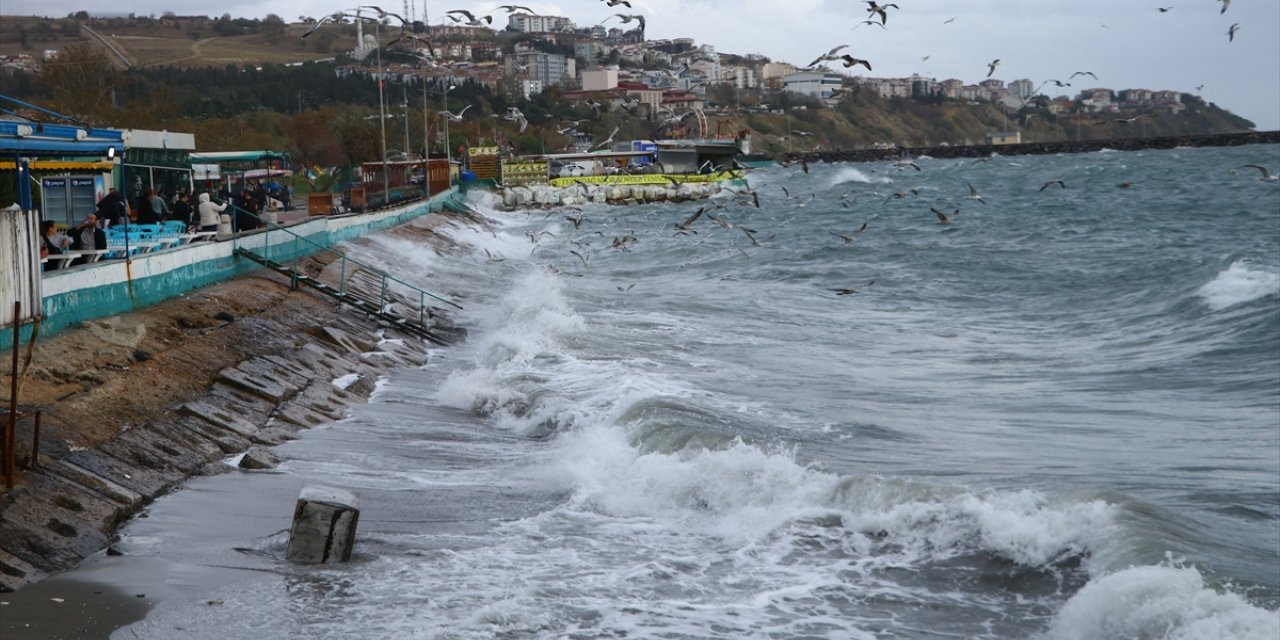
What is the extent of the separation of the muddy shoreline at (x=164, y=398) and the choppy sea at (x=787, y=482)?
44cm

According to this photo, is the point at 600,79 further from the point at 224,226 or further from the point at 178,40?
the point at 224,226

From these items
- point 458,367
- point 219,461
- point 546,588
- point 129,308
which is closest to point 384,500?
point 219,461

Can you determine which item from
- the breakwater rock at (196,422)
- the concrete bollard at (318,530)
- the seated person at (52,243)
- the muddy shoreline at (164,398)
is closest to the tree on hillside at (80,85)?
the breakwater rock at (196,422)

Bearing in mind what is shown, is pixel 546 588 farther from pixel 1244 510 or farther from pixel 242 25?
pixel 242 25

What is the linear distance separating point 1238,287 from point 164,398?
23860mm

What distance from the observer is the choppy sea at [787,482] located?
9438 mm

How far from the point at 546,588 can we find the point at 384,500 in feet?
8.75

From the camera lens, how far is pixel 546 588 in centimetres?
Answer: 978

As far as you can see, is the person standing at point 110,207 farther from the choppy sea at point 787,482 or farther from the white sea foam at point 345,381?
the choppy sea at point 787,482

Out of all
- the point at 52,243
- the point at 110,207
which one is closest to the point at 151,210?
the point at 110,207

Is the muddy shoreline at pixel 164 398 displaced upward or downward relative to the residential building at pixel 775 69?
downward

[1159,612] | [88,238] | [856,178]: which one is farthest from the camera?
[856,178]

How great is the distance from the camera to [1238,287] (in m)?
30.0

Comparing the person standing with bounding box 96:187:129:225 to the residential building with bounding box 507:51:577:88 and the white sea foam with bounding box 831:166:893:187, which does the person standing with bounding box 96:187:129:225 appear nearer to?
the white sea foam with bounding box 831:166:893:187
